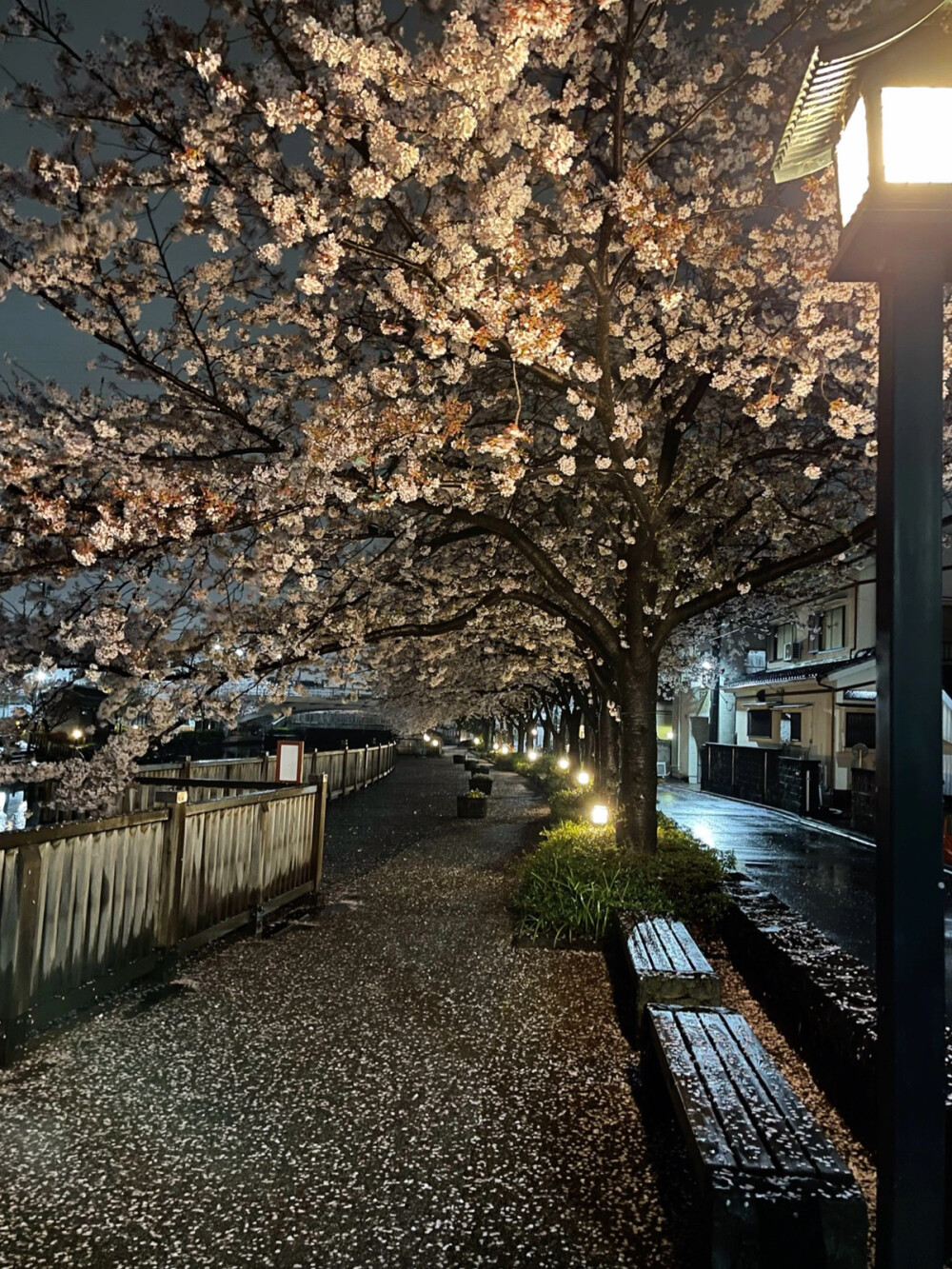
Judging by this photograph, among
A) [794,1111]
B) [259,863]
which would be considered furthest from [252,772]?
[794,1111]

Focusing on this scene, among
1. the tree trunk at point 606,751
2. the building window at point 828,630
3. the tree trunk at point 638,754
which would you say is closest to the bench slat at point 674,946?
the tree trunk at point 638,754

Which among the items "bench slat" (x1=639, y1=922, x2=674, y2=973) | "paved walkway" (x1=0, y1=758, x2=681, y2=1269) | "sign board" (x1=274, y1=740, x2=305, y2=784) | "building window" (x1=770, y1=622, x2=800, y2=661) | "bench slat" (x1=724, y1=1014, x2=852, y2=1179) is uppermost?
"building window" (x1=770, y1=622, x2=800, y2=661)

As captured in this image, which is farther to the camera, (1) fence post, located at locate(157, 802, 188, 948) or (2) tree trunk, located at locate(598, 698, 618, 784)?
(2) tree trunk, located at locate(598, 698, 618, 784)

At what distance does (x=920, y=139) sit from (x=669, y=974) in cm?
525

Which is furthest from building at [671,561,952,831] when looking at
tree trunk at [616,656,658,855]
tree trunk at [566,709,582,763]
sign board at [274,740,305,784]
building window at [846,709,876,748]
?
sign board at [274,740,305,784]

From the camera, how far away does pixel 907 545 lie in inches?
106

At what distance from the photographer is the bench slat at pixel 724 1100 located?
3535mm

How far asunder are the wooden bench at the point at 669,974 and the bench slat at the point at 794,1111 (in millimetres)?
1029

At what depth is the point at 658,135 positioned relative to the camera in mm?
8500

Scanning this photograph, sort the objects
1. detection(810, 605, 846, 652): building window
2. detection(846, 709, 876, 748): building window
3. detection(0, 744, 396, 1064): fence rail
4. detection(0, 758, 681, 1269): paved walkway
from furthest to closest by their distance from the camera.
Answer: detection(810, 605, 846, 652): building window, detection(846, 709, 876, 748): building window, detection(0, 744, 396, 1064): fence rail, detection(0, 758, 681, 1269): paved walkway

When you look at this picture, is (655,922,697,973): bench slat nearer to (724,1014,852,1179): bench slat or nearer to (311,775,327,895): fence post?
(724,1014,852,1179): bench slat

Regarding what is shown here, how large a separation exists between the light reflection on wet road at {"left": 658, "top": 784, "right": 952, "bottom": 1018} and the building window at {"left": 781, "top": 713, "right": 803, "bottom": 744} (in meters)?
5.75

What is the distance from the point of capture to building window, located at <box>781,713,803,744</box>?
33281mm

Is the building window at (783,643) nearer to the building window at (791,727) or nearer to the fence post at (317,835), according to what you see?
the building window at (791,727)
